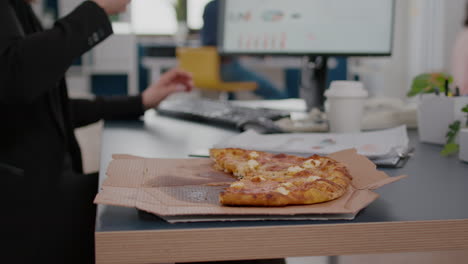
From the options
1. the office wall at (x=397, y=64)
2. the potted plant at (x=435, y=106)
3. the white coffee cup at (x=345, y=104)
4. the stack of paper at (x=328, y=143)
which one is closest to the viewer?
the stack of paper at (x=328, y=143)

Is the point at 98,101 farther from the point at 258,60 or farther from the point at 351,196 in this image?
the point at 258,60

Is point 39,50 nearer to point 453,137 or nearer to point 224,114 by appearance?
point 224,114

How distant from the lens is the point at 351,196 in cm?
54

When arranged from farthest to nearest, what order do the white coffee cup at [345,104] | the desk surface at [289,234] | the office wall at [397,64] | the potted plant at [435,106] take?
the office wall at [397,64]
the white coffee cup at [345,104]
the potted plant at [435,106]
the desk surface at [289,234]

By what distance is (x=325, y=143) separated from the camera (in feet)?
2.86

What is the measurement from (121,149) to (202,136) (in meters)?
0.20

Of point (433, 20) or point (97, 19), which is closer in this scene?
point (97, 19)

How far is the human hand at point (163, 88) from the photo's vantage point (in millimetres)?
1335

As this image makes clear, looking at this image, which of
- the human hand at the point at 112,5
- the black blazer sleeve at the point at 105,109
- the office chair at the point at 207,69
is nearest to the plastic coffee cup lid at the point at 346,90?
the human hand at the point at 112,5

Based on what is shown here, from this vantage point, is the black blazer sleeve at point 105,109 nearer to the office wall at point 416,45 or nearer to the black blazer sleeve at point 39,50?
the black blazer sleeve at point 39,50

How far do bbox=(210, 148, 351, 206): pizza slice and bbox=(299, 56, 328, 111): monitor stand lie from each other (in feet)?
2.73

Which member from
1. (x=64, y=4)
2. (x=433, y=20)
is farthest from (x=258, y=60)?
(x=64, y=4)

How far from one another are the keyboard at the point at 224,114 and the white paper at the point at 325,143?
0.47ft

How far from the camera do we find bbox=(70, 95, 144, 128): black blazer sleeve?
51.9 inches
